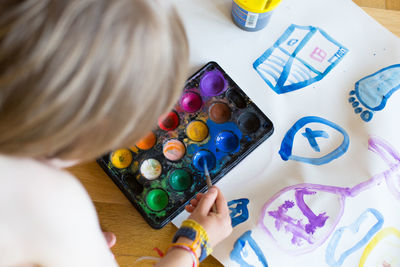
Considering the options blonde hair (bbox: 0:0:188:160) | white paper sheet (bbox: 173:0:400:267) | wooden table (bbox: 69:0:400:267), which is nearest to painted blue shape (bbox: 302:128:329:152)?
white paper sheet (bbox: 173:0:400:267)

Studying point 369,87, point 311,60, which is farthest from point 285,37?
point 369,87

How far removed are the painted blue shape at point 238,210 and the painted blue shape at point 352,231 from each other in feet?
0.58

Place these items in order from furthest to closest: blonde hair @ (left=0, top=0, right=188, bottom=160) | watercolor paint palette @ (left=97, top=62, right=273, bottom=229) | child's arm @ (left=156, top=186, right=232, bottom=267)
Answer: watercolor paint palette @ (left=97, top=62, right=273, bottom=229), child's arm @ (left=156, top=186, right=232, bottom=267), blonde hair @ (left=0, top=0, right=188, bottom=160)

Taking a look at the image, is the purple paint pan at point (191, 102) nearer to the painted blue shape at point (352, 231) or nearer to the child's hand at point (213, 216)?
the child's hand at point (213, 216)

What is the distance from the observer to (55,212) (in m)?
0.47

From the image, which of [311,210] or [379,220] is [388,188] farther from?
[311,210]

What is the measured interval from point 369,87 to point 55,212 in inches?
27.0

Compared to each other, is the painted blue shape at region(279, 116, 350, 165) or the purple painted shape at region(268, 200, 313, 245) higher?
the painted blue shape at region(279, 116, 350, 165)

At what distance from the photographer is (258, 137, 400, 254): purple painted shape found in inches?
27.9

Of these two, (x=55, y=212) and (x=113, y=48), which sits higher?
(x=113, y=48)

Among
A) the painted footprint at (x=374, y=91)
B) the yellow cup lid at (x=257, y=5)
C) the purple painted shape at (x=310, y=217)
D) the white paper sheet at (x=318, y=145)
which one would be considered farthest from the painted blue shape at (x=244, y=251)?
the yellow cup lid at (x=257, y=5)

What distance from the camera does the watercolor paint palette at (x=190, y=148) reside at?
2.35 ft

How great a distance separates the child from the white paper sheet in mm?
297

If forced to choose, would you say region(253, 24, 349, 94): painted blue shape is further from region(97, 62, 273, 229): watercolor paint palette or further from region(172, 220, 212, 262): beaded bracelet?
region(172, 220, 212, 262): beaded bracelet
